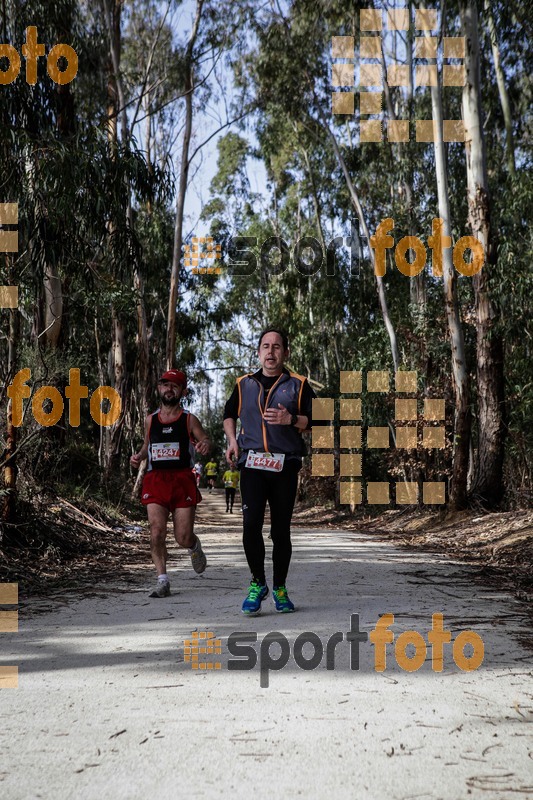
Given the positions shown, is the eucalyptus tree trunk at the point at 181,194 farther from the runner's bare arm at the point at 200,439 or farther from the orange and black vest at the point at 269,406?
the orange and black vest at the point at 269,406

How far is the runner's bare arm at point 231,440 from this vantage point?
547 cm

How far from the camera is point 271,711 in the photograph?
3318mm

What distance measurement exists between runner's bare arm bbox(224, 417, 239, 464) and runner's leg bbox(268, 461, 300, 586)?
11.2 inches

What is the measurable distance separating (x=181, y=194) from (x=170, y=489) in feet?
55.9

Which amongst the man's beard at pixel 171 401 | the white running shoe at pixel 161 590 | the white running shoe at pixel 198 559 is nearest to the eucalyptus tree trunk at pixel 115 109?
the white running shoe at pixel 198 559

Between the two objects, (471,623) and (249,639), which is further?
(471,623)

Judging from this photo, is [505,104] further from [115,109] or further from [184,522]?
[184,522]

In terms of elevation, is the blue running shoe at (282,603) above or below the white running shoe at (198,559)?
below

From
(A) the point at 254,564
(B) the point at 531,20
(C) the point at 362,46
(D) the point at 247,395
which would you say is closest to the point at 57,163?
(D) the point at 247,395

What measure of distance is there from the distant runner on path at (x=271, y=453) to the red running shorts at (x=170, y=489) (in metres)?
1.19

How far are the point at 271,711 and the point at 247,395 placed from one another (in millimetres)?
2616

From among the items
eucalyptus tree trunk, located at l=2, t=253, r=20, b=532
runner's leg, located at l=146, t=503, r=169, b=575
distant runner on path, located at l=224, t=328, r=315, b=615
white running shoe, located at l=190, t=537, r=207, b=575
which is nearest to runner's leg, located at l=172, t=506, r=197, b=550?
runner's leg, located at l=146, t=503, r=169, b=575

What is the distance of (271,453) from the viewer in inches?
217

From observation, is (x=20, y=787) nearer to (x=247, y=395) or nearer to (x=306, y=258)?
(x=247, y=395)
